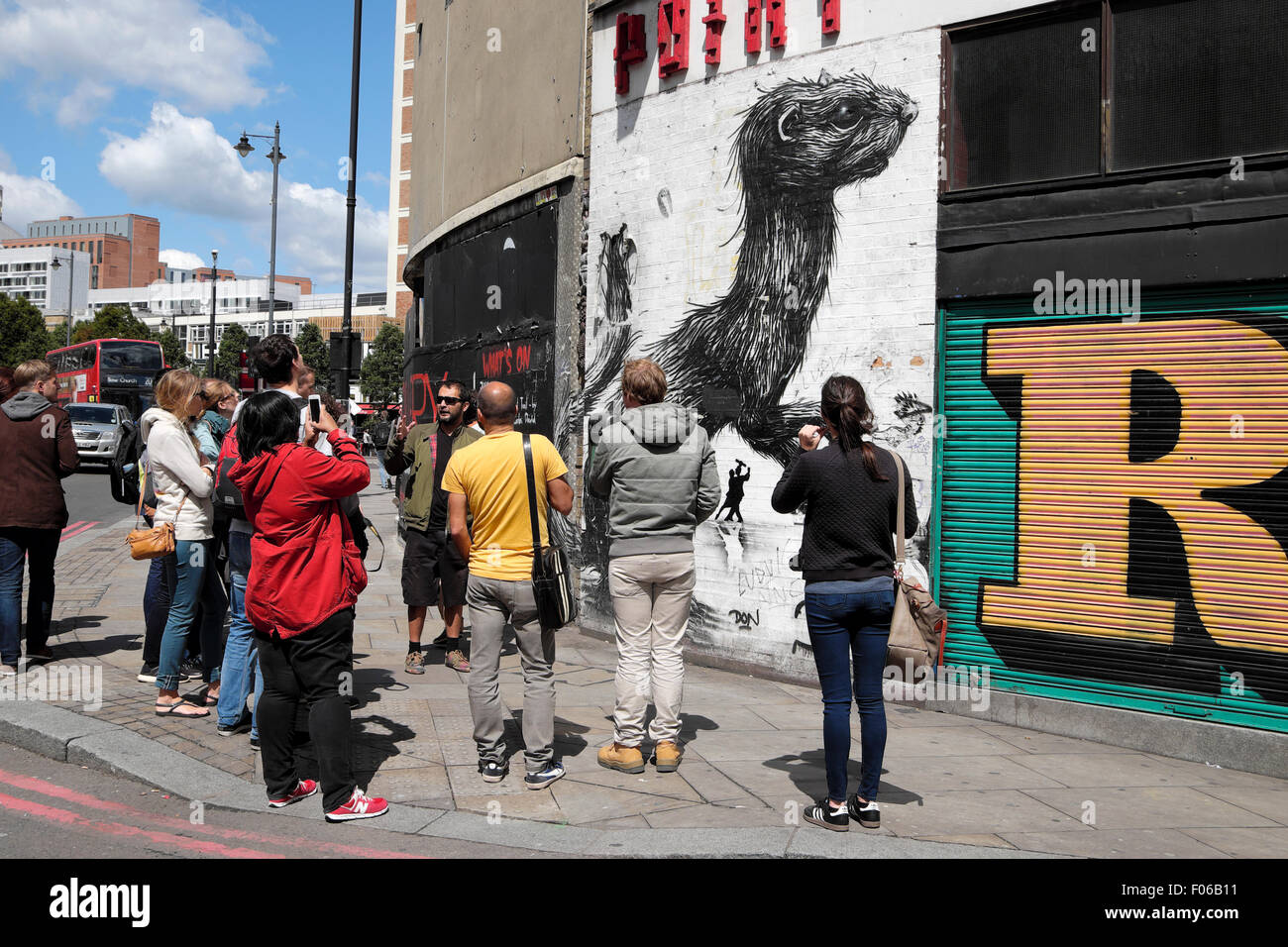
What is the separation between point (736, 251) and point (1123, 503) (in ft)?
11.3

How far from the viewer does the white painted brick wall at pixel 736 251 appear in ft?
22.9

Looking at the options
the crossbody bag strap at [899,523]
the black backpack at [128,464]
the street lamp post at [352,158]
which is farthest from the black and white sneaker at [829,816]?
the street lamp post at [352,158]

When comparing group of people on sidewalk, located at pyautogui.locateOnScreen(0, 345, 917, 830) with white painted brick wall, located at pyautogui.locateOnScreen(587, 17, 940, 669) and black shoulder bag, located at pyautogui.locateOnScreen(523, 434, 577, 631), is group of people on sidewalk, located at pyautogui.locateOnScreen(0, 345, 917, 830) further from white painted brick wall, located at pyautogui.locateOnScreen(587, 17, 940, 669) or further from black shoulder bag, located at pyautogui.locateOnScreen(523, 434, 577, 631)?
white painted brick wall, located at pyautogui.locateOnScreen(587, 17, 940, 669)

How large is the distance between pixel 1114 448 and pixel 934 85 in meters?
2.71

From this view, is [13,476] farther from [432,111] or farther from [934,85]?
[432,111]

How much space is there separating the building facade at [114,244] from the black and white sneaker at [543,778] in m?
176

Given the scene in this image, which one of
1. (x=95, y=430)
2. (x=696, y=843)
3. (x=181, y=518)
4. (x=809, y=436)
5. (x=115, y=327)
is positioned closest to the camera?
(x=696, y=843)

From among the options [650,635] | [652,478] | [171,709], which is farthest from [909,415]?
[171,709]

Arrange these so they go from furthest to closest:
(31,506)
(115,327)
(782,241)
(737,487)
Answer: (115,327) → (737,487) → (782,241) → (31,506)

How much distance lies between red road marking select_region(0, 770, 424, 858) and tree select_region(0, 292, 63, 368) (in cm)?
7015

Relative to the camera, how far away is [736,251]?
8.09 meters

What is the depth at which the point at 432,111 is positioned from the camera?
14.6 metres

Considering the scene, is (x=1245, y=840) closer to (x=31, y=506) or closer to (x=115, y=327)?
(x=31, y=506)

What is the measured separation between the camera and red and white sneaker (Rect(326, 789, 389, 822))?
4.38m
